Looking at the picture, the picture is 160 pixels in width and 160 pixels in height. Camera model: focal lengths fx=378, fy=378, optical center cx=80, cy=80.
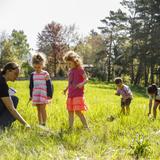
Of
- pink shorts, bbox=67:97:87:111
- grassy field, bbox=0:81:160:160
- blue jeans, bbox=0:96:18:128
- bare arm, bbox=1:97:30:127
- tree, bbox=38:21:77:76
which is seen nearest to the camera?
grassy field, bbox=0:81:160:160

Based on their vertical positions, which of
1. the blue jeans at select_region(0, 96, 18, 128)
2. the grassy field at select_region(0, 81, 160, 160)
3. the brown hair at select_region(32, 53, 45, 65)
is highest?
the brown hair at select_region(32, 53, 45, 65)

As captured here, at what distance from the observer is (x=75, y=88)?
716 centimetres

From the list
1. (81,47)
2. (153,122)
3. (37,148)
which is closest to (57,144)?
(37,148)

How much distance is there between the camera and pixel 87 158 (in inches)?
174

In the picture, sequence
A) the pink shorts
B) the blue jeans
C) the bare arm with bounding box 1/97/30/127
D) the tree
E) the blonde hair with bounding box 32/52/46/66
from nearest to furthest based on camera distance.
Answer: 1. the bare arm with bounding box 1/97/30/127
2. the blue jeans
3. the pink shorts
4. the blonde hair with bounding box 32/52/46/66
5. the tree

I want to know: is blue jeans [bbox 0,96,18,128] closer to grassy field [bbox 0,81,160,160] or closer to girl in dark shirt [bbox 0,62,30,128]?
girl in dark shirt [bbox 0,62,30,128]

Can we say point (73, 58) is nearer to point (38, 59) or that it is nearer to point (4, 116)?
point (38, 59)

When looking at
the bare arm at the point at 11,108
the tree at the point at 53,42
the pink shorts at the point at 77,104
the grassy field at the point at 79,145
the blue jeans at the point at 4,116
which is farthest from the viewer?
the tree at the point at 53,42

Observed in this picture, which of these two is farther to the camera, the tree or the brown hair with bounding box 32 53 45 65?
the tree

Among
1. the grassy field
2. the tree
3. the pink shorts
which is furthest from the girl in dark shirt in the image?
the tree

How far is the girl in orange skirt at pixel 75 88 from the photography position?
7078 millimetres

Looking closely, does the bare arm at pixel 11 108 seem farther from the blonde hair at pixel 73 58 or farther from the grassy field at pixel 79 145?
the blonde hair at pixel 73 58

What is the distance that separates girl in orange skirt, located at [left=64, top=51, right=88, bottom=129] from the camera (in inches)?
279

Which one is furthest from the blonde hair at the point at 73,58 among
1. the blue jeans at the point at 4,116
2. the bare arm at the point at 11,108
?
the bare arm at the point at 11,108
